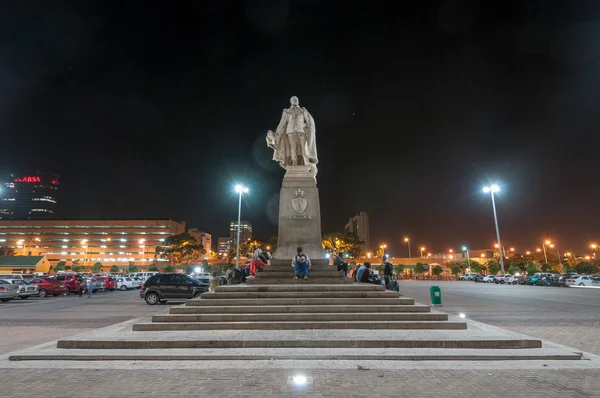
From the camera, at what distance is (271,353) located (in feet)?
22.0

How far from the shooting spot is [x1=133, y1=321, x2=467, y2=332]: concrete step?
8391 millimetres

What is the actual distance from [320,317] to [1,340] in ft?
27.9

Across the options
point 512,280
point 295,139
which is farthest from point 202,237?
point 295,139

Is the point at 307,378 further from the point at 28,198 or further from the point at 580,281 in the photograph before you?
the point at 28,198

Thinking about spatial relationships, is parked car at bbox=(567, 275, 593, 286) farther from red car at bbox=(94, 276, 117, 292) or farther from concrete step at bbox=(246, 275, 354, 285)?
red car at bbox=(94, 276, 117, 292)

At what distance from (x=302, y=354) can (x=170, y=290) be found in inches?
531

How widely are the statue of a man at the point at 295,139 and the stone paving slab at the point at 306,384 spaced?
34.6 feet

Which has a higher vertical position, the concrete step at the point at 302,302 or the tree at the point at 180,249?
the tree at the point at 180,249

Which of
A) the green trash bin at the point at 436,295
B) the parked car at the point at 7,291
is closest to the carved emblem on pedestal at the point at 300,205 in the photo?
the green trash bin at the point at 436,295

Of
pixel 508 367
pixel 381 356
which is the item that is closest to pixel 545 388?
pixel 508 367

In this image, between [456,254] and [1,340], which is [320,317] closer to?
[1,340]

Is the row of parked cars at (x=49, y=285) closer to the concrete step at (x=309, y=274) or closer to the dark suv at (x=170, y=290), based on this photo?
the dark suv at (x=170, y=290)

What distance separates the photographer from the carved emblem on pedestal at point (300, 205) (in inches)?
553

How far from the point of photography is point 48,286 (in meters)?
25.0
